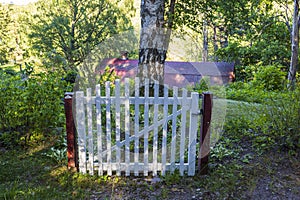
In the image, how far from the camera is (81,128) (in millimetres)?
2893

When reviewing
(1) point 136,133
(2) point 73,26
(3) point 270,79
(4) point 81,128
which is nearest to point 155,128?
(1) point 136,133

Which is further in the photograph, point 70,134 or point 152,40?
point 152,40

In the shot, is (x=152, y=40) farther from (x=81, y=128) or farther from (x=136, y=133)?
(x=81, y=128)

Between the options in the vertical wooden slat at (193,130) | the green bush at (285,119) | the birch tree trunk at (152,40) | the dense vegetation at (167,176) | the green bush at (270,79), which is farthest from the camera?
the green bush at (270,79)

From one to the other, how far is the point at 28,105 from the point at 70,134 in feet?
3.72

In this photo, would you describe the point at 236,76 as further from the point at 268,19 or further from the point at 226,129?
the point at 226,129

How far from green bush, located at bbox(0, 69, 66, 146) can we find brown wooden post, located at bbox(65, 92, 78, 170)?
94 cm

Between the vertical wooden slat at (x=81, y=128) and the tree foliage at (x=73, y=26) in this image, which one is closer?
the vertical wooden slat at (x=81, y=128)

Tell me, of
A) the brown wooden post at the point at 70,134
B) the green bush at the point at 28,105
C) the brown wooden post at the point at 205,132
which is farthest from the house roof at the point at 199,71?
the brown wooden post at the point at 70,134

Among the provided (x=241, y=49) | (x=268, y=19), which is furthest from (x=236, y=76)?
(x=268, y=19)

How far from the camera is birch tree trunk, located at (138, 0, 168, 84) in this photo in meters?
4.18

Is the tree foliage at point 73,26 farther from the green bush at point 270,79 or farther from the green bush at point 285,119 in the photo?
the green bush at point 285,119

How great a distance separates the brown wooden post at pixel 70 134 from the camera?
9.19ft

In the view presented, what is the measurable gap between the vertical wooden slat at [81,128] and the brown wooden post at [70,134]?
2.7 inches
